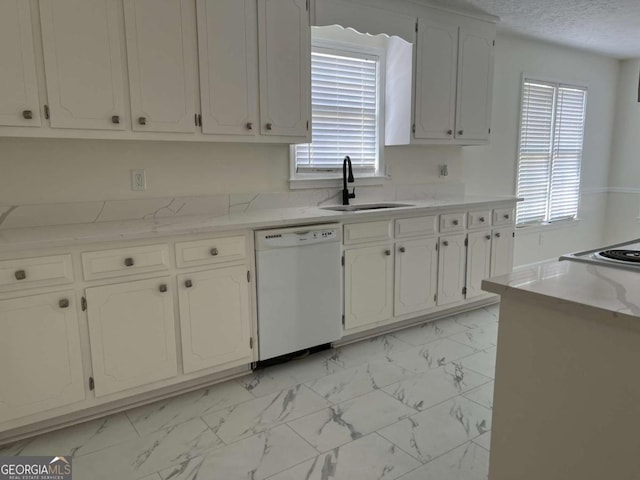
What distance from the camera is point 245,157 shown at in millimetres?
3195

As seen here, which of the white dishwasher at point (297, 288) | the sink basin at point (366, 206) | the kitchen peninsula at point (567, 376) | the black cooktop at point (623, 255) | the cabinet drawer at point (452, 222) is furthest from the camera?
the cabinet drawer at point (452, 222)

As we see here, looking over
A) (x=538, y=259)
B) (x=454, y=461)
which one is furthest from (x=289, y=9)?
(x=538, y=259)

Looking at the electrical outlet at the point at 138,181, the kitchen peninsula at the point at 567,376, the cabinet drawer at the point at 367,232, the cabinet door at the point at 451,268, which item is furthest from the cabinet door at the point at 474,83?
the kitchen peninsula at the point at 567,376

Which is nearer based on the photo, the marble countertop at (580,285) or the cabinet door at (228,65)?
the marble countertop at (580,285)

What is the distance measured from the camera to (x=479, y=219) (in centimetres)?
383

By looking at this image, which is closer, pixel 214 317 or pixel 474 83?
pixel 214 317

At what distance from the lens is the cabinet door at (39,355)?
2.09 meters

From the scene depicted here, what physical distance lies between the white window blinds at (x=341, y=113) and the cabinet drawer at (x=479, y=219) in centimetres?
87

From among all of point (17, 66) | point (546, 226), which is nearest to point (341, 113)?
point (17, 66)

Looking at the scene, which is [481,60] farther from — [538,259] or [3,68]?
[3,68]

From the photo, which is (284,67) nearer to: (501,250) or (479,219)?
(479,219)

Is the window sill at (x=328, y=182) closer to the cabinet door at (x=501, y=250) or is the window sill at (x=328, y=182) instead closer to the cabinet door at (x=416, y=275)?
the cabinet door at (x=416, y=275)

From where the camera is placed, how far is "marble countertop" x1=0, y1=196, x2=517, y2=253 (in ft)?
7.05

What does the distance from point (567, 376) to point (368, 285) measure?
6.42ft
